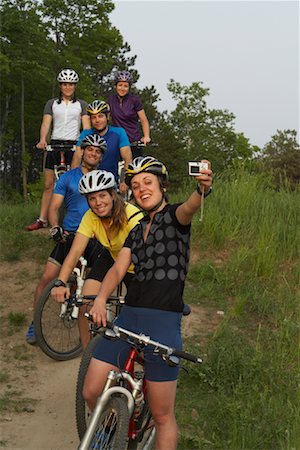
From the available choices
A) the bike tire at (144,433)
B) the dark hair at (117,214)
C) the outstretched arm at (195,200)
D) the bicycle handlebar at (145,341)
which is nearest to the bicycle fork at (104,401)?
the bicycle handlebar at (145,341)

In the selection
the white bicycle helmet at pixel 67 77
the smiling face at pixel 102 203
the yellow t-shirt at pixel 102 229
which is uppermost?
the white bicycle helmet at pixel 67 77

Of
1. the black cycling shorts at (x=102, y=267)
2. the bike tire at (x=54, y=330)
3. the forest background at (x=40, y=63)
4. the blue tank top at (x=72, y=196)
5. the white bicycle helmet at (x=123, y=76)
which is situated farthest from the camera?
the forest background at (x=40, y=63)

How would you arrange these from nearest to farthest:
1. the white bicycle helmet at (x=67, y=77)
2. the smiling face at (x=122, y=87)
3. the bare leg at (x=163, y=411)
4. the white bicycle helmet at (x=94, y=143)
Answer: the bare leg at (x=163, y=411) < the white bicycle helmet at (x=94, y=143) < the white bicycle helmet at (x=67, y=77) < the smiling face at (x=122, y=87)

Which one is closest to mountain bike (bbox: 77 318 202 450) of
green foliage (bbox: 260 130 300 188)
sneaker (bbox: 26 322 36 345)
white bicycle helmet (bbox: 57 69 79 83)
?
sneaker (bbox: 26 322 36 345)

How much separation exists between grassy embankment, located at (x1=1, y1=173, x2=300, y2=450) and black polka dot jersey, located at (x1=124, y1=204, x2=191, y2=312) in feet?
4.89

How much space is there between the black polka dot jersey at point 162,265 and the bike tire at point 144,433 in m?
0.77

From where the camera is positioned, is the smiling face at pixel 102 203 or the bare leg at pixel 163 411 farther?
the smiling face at pixel 102 203

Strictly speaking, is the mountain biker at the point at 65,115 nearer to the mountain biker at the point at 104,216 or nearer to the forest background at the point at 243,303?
the forest background at the point at 243,303

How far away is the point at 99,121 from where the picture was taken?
22.2ft

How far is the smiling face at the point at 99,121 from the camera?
6.77 meters

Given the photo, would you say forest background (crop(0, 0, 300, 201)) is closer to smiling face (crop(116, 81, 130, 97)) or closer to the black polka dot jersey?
smiling face (crop(116, 81, 130, 97))

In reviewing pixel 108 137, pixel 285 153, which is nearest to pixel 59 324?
pixel 108 137

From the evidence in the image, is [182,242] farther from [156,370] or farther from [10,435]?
[10,435]

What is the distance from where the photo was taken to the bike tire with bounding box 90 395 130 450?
3438 mm
